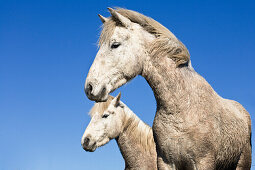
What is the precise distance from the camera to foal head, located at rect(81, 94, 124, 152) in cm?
724

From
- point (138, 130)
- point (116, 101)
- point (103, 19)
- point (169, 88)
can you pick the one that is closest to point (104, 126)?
point (116, 101)

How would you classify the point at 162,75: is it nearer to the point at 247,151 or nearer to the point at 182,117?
the point at 182,117

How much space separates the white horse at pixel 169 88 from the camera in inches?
137

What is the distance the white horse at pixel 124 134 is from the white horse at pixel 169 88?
312 centimetres

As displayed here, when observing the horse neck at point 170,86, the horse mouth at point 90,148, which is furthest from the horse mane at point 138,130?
the horse neck at point 170,86

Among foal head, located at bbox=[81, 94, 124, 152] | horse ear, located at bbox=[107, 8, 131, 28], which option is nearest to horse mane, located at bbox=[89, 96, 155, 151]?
foal head, located at bbox=[81, 94, 124, 152]

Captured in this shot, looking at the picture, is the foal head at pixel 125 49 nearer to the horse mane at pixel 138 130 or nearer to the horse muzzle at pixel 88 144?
the horse mane at pixel 138 130

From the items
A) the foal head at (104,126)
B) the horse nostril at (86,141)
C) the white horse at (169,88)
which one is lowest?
the white horse at (169,88)

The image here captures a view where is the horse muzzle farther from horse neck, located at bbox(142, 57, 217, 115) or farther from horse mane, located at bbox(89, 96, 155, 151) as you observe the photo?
horse neck, located at bbox(142, 57, 217, 115)

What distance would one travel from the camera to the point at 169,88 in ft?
11.9

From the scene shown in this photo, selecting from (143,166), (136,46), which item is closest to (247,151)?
(136,46)

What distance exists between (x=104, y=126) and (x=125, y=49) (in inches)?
161

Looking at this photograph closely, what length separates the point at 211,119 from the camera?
3588 mm

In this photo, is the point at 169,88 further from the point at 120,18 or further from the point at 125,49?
the point at 120,18
